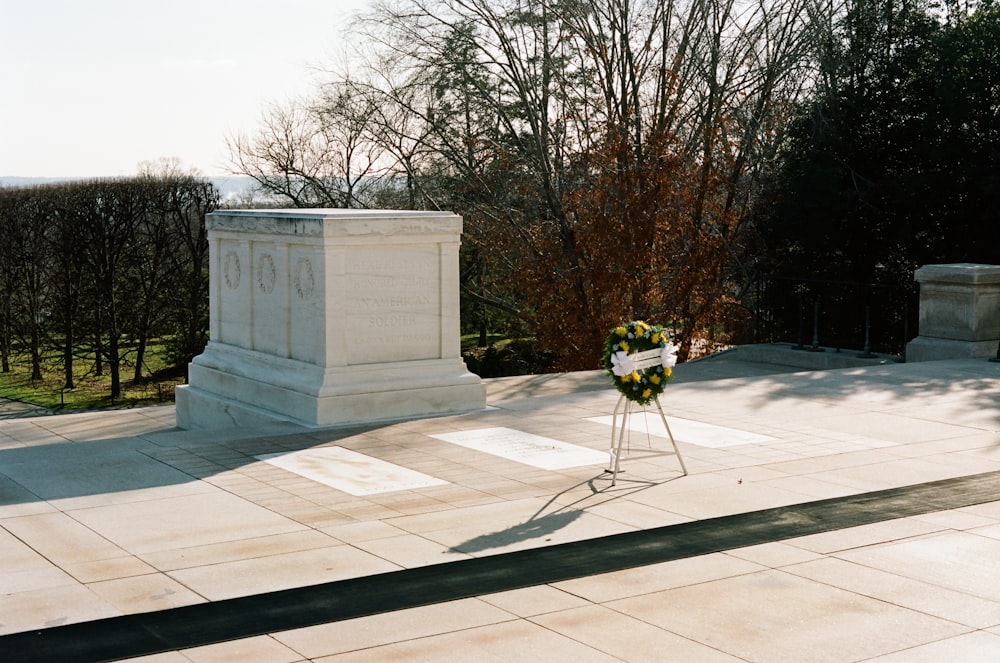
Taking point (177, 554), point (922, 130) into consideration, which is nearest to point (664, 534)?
point (177, 554)

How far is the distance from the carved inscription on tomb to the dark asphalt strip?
4.66m

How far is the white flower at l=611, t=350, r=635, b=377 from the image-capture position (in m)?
8.30

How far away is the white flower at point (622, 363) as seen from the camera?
27.2ft

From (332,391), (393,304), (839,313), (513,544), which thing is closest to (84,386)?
(839,313)

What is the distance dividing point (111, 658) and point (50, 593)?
1059 mm

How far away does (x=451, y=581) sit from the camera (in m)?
6.15

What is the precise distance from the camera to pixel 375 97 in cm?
2380

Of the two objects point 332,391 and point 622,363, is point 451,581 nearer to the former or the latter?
point 622,363

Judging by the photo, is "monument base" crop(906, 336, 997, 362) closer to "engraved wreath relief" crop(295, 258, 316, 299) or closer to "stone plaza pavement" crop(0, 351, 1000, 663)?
"stone plaza pavement" crop(0, 351, 1000, 663)

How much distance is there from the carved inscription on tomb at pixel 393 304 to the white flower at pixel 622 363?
3453 mm

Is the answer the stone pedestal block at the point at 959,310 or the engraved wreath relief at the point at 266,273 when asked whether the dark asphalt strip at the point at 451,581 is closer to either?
the engraved wreath relief at the point at 266,273

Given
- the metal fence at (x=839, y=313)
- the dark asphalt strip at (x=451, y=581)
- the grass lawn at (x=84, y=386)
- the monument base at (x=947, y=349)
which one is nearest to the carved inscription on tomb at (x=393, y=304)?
the dark asphalt strip at (x=451, y=581)

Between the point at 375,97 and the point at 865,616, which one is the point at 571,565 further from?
the point at 375,97

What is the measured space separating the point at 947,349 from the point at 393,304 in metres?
7.92
